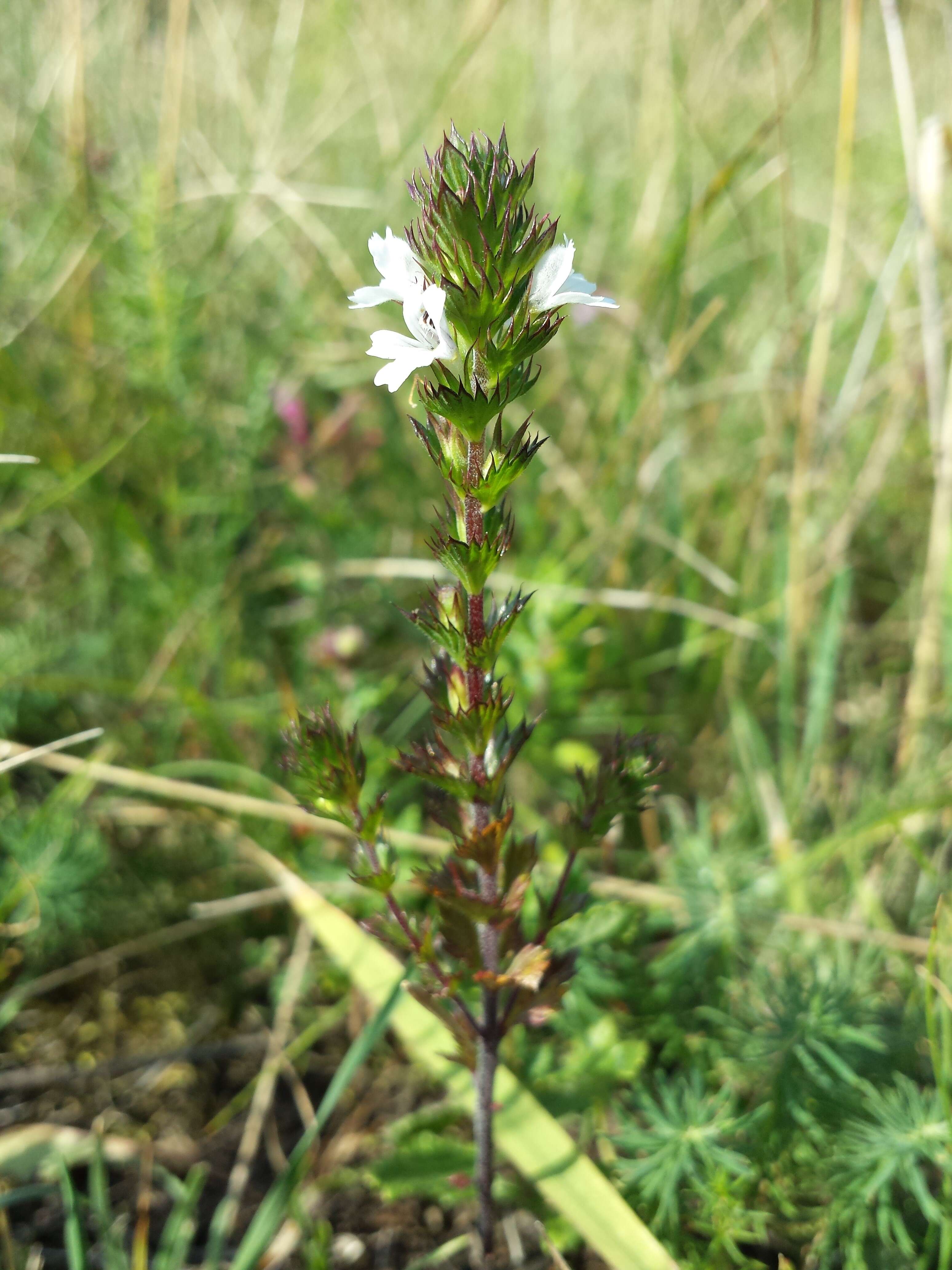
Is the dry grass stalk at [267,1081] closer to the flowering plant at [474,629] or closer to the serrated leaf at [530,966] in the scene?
the flowering plant at [474,629]

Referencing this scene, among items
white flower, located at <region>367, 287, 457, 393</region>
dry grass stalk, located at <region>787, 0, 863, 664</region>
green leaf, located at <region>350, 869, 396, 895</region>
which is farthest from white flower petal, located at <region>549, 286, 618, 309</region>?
dry grass stalk, located at <region>787, 0, 863, 664</region>

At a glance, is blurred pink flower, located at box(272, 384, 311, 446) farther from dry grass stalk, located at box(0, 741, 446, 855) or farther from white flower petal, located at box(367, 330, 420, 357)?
white flower petal, located at box(367, 330, 420, 357)

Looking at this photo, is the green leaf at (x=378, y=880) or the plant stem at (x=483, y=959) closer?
the plant stem at (x=483, y=959)

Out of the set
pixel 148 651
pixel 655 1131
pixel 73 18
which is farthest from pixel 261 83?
pixel 655 1131

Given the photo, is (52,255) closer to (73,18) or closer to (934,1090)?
(73,18)

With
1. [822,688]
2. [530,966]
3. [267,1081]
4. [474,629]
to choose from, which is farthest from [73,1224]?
[822,688]

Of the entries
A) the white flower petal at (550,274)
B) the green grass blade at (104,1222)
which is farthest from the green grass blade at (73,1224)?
the white flower petal at (550,274)
